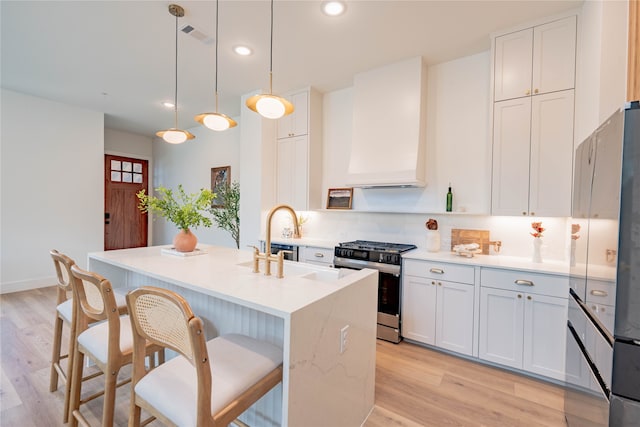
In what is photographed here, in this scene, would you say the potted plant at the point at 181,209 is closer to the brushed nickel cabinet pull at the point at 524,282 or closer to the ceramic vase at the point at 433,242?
the ceramic vase at the point at 433,242

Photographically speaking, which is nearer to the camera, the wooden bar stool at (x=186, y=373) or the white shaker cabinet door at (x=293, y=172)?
the wooden bar stool at (x=186, y=373)

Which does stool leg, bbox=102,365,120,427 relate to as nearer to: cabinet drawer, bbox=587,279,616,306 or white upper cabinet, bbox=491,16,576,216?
cabinet drawer, bbox=587,279,616,306

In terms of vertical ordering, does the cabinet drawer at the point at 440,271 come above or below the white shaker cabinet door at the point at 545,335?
above

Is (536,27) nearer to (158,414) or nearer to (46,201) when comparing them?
(158,414)

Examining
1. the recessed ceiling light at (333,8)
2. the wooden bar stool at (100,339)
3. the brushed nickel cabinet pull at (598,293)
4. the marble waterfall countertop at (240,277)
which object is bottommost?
the wooden bar stool at (100,339)

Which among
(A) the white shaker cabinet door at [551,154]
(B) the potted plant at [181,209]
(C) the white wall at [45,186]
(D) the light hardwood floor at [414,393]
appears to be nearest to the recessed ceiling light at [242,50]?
(B) the potted plant at [181,209]

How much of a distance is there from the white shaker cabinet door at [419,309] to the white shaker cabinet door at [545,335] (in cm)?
72

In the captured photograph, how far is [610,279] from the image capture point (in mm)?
1130

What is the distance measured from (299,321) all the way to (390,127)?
2655mm

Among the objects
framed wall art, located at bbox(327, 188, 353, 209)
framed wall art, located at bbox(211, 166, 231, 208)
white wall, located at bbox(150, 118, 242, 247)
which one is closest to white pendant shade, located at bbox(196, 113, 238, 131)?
framed wall art, located at bbox(327, 188, 353, 209)

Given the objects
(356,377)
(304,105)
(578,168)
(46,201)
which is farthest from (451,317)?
(46,201)

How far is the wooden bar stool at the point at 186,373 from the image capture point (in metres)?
0.99

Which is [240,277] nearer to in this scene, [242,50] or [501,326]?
[501,326]

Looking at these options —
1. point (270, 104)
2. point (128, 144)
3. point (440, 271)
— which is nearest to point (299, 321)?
point (270, 104)
